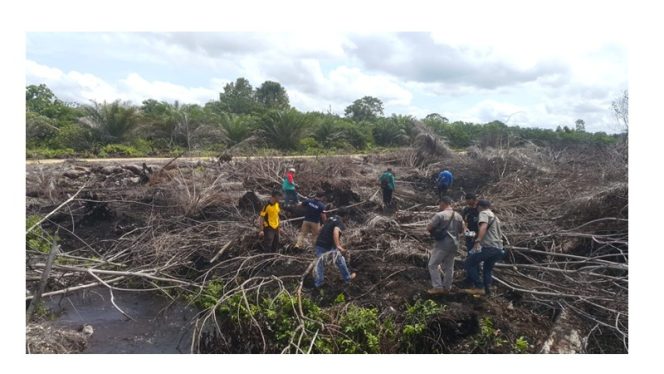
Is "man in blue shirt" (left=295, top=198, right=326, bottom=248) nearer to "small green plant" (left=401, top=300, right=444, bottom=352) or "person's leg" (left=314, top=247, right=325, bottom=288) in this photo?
"person's leg" (left=314, top=247, right=325, bottom=288)

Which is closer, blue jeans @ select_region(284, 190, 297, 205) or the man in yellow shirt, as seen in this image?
the man in yellow shirt

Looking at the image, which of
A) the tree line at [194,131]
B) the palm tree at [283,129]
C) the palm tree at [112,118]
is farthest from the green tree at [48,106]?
the palm tree at [283,129]

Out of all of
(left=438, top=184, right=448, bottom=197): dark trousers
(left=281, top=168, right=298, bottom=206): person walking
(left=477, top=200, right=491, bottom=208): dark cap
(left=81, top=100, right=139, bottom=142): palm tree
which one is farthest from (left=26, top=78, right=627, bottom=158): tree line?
(left=477, top=200, right=491, bottom=208): dark cap

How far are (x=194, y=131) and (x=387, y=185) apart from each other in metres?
11.1

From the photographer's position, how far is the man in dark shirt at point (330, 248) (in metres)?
6.42

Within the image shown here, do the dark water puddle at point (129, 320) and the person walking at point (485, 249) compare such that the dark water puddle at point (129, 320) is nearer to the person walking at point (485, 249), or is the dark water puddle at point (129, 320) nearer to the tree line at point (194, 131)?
the person walking at point (485, 249)

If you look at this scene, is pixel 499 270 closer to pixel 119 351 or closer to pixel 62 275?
pixel 119 351

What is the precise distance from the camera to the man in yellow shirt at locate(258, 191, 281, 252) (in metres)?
7.34

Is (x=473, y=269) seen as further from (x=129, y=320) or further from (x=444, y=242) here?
(x=129, y=320)

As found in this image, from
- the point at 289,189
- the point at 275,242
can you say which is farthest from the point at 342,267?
the point at 289,189

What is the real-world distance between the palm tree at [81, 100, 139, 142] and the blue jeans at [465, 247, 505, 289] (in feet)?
53.8

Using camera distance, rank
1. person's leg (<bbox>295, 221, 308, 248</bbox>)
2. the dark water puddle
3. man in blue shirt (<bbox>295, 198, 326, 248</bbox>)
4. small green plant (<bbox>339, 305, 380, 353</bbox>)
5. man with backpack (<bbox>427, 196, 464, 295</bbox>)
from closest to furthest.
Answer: small green plant (<bbox>339, 305, 380, 353</bbox>) → the dark water puddle → man with backpack (<bbox>427, 196, 464, 295</bbox>) → man in blue shirt (<bbox>295, 198, 326, 248</bbox>) → person's leg (<bbox>295, 221, 308, 248</bbox>)

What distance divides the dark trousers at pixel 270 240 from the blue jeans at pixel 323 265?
1160 mm

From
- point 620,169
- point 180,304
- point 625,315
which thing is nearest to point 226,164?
point 180,304
